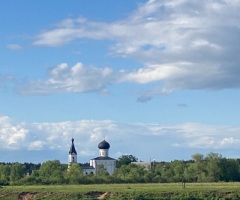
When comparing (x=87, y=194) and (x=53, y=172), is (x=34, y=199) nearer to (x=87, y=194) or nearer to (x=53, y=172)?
(x=87, y=194)

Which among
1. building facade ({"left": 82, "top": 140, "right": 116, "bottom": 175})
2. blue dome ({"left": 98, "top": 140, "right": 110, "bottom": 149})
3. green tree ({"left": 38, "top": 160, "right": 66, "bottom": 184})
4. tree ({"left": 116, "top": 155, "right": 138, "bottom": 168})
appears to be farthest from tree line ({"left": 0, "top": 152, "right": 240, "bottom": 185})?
tree ({"left": 116, "top": 155, "right": 138, "bottom": 168})

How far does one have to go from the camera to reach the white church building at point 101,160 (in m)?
146

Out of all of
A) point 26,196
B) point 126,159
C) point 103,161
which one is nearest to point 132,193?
point 26,196

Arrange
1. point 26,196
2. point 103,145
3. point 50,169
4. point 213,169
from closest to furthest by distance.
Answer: point 26,196
point 213,169
point 50,169
point 103,145

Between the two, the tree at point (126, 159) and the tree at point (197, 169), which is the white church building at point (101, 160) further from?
the tree at point (197, 169)

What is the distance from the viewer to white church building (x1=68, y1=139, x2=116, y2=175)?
14575 centimetres

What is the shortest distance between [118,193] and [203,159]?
46896 millimetres

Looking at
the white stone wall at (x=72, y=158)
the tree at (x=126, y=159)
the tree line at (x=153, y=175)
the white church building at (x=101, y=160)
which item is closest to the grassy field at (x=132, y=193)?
the tree line at (x=153, y=175)

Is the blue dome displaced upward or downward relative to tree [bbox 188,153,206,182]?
upward

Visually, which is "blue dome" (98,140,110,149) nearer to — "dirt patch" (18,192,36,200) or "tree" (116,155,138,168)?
"tree" (116,155,138,168)

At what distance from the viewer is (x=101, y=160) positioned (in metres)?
147

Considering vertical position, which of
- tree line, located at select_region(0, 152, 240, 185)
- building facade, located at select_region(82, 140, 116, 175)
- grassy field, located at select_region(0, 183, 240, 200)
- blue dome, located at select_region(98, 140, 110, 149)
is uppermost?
blue dome, located at select_region(98, 140, 110, 149)

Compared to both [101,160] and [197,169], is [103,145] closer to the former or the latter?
[101,160]

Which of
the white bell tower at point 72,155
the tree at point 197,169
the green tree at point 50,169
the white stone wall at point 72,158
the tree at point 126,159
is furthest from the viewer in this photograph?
the tree at point 126,159
